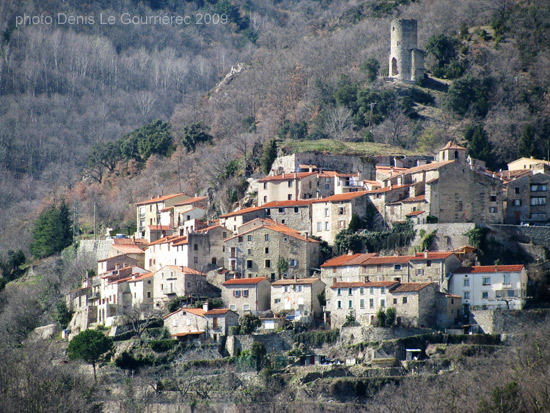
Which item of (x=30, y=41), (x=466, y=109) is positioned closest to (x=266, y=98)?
(x=466, y=109)

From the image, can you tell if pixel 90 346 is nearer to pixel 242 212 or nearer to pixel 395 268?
pixel 242 212

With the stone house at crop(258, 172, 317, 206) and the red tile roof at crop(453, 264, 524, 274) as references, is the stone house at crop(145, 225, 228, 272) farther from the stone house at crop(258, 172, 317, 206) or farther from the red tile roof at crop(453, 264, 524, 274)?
the red tile roof at crop(453, 264, 524, 274)

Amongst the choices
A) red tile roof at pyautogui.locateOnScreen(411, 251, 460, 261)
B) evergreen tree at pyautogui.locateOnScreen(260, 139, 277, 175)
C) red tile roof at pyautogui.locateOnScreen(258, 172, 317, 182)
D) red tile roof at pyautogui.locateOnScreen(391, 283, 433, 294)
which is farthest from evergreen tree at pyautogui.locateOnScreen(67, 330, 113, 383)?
evergreen tree at pyautogui.locateOnScreen(260, 139, 277, 175)

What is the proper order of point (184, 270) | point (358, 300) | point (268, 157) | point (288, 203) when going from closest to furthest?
point (358, 300)
point (184, 270)
point (288, 203)
point (268, 157)

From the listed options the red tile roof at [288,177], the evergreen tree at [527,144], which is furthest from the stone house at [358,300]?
the evergreen tree at [527,144]

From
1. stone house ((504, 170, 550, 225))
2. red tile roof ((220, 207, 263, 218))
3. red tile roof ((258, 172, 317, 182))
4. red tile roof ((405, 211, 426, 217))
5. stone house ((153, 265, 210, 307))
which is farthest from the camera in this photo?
red tile roof ((258, 172, 317, 182))

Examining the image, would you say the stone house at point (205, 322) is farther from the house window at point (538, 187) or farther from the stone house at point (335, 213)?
the house window at point (538, 187)

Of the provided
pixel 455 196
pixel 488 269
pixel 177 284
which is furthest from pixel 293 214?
pixel 488 269
